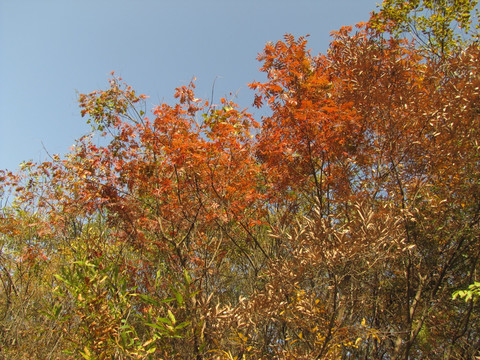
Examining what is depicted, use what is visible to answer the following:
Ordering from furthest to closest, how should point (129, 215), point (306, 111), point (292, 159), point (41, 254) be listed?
point (41, 254) < point (129, 215) < point (292, 159) < point (306, 111)

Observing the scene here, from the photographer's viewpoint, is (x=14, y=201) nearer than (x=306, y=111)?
No

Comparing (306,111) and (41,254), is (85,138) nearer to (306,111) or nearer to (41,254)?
(41,254)

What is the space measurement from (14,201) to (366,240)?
Answer: 8.82 meters

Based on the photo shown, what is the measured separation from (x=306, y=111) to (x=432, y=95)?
2124mm

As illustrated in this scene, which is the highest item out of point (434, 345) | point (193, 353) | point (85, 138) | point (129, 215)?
point (85, 138)

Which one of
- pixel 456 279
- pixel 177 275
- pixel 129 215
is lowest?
pixel 177 275

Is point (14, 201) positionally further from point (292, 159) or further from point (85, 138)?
point (292, 159)

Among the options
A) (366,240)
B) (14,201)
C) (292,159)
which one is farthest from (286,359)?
(14,201)

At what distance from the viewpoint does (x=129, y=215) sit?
595cm

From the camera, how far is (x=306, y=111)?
471 cm

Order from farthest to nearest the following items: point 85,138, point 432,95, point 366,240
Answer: point 85,138 → point 432,95 → point 366,240

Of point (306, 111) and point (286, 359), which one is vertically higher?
point (306, 111)

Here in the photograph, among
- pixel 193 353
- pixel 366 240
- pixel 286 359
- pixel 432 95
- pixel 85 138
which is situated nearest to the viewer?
pixel 366 240

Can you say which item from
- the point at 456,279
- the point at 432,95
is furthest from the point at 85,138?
the point at 456,279
